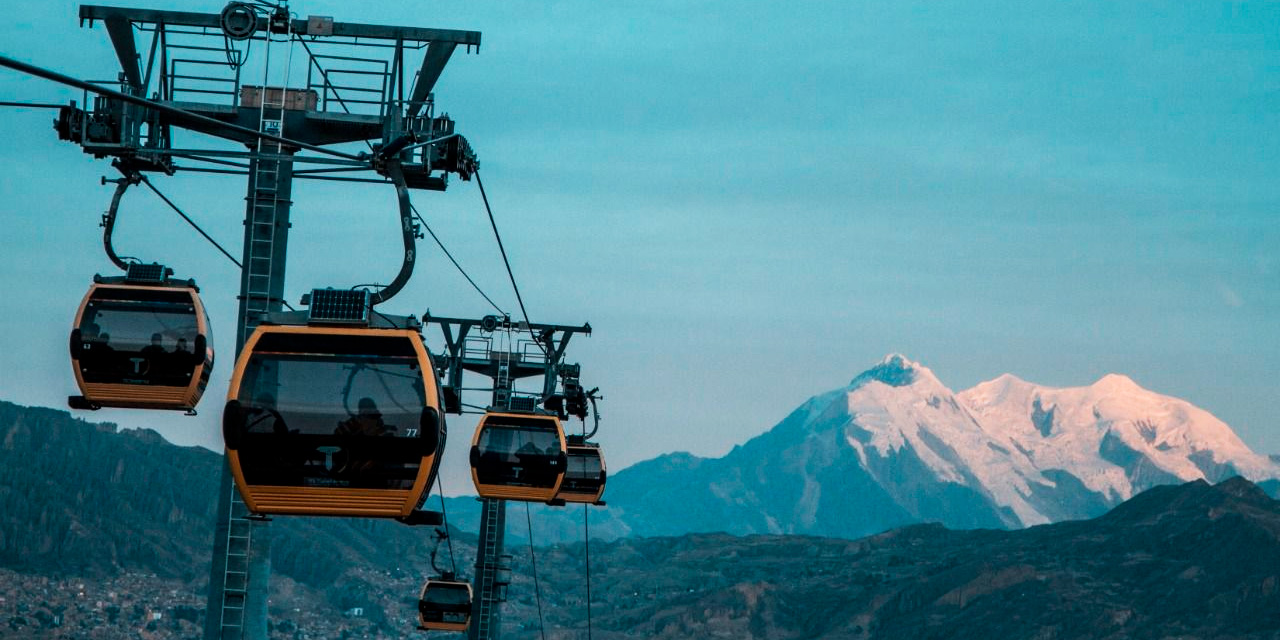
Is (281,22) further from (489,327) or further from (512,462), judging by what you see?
(489,327)

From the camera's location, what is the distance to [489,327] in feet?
151

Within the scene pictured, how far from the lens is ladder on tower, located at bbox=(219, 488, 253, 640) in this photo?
19.3m

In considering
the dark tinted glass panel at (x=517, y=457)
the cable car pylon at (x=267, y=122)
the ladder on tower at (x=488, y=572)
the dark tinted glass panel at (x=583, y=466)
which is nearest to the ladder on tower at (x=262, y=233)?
the cable car pylon at (x=267, y=122)

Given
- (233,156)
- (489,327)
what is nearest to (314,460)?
(233,156)

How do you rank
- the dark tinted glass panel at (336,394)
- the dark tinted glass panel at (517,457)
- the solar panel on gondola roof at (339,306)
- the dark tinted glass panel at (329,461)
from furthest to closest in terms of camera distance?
the dark tinted glass panel at (517,457), the solar panel on gondola roof at (339,306), the dark tinted glass panel at (336,394), the dark tinted glass panel at (329,461)

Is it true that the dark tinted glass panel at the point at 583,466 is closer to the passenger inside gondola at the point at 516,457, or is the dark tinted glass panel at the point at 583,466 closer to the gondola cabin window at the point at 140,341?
the passenger inside gondola at the point at 516,457

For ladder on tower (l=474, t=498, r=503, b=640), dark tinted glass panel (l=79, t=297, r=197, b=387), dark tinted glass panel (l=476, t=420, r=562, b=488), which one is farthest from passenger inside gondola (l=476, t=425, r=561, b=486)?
dark tinted glass panel (l=79, t=297, r=197, b=387)

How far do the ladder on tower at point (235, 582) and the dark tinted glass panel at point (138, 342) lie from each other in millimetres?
6046

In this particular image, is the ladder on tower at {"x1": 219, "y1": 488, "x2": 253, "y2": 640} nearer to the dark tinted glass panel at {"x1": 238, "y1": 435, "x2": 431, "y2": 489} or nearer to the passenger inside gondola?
the dark tinted glass panel at {"x1": 238, "y1": 435, "x2": 431, "y2": 489}

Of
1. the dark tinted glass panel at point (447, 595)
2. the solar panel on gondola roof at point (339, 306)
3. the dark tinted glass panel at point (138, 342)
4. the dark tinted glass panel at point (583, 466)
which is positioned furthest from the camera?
the dark tinted glass panel at point (447, 595)

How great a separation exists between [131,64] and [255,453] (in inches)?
328

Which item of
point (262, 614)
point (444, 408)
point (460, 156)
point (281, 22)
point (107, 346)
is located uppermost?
point (281, 22)

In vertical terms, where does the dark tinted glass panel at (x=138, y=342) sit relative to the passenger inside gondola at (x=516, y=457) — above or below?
below

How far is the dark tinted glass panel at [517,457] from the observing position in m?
38.3
